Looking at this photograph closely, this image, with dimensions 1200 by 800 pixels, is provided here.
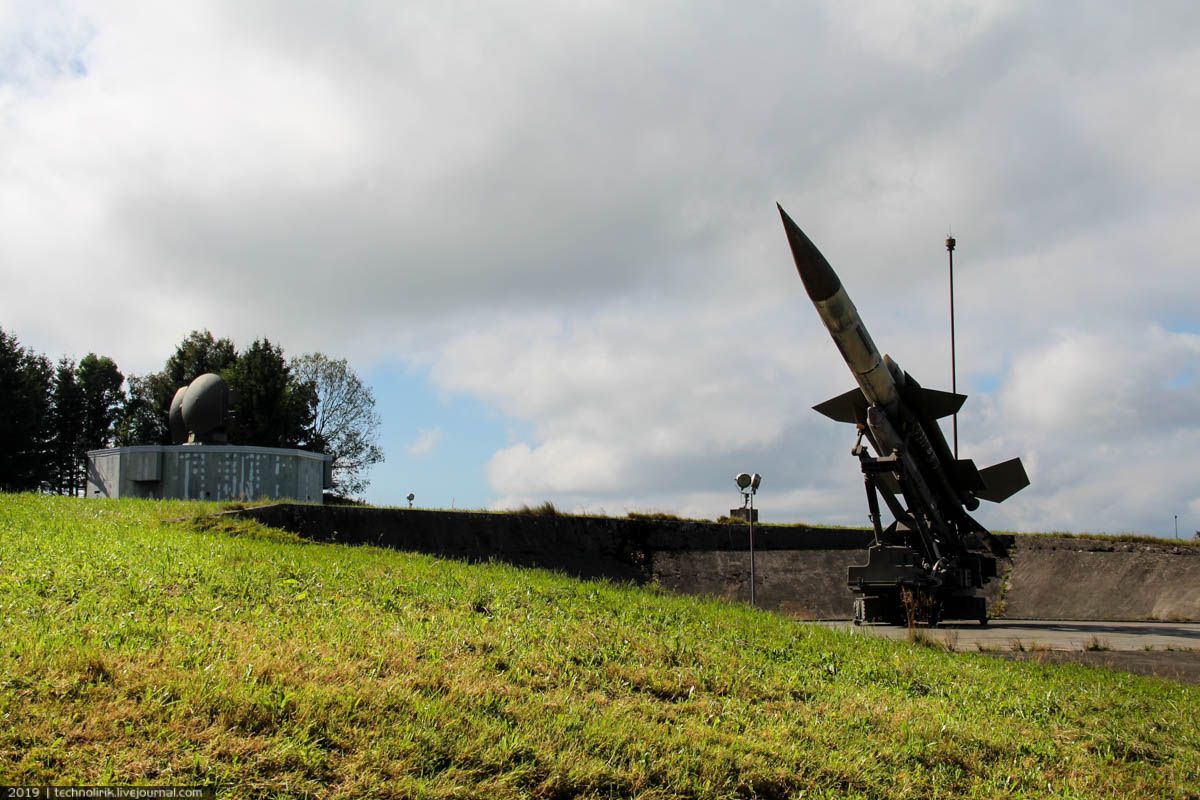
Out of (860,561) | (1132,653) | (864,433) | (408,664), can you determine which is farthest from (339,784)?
(860,561)

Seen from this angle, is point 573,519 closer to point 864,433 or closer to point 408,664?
point 864,433

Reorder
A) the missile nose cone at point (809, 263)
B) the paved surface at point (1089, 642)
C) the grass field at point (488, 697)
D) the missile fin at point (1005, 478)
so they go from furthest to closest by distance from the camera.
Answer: the missile fin at point (1005, 478) → the missile nose cone at point (809, 263) → the paved surface at point (1089, 642) → the grass field at point (488, 697)

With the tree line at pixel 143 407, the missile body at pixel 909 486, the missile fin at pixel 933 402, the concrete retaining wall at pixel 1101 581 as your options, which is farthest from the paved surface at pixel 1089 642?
the tree line at pixel 143 407

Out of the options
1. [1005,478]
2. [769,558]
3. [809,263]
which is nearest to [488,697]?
[809,263]

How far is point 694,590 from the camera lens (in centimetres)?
2031

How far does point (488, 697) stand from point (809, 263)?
9.81 meters

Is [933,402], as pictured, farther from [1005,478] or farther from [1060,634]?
[1060,634]

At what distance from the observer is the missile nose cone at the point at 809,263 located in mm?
13969

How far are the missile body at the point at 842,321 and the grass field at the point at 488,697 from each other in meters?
5.66

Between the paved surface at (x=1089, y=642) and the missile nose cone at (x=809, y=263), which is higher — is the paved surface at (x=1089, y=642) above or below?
below

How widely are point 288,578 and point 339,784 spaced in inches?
187

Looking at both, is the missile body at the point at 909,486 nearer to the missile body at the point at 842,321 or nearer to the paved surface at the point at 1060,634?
the missile body at the point at 842,321

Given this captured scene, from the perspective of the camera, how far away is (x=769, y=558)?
21.8 m

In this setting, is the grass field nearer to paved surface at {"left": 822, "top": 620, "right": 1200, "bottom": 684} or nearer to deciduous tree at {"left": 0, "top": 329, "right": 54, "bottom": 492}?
paved surface at {"left": 822, "top": 620, "right": 1200, "bottom": 684}
